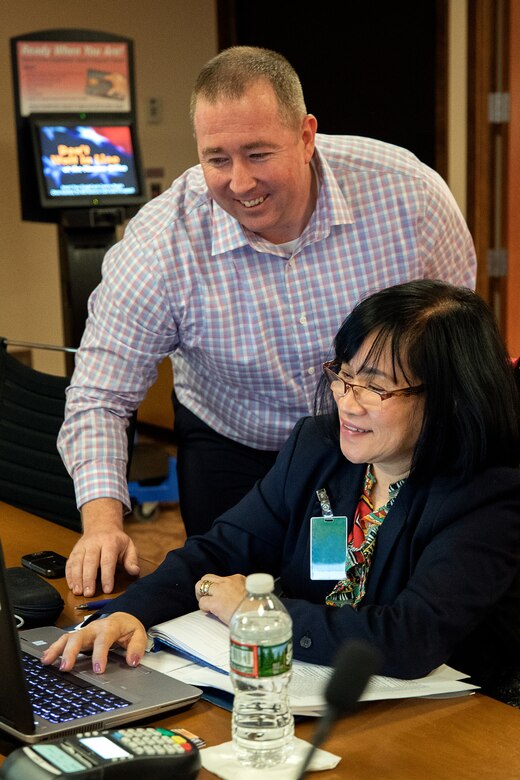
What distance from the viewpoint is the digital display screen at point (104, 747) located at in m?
1.06

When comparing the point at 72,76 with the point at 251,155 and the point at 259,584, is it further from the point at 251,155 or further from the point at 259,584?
the point at 259,584

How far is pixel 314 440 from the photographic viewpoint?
72.5 inches

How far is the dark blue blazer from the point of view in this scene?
1.48 m

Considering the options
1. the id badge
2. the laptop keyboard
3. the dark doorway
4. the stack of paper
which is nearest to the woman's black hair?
the id badge

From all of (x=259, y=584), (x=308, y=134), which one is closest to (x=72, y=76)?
(x=308, y=134)

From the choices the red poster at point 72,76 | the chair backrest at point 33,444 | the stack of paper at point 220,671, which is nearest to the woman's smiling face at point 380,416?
the stack of paper at point 220,671

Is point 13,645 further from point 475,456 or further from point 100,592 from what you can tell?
point 475,456

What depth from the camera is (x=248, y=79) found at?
2.04 metres

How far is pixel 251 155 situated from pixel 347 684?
1347mm

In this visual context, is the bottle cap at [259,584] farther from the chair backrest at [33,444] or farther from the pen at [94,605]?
the chair backrest at [33,444]

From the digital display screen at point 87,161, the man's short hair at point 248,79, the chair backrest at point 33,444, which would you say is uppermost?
the man's short hair at point 248,79

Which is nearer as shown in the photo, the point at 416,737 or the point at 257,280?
the point at 416,737

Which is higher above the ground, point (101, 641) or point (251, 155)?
point (251, 155)

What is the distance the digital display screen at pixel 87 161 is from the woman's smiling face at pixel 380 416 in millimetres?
3003
